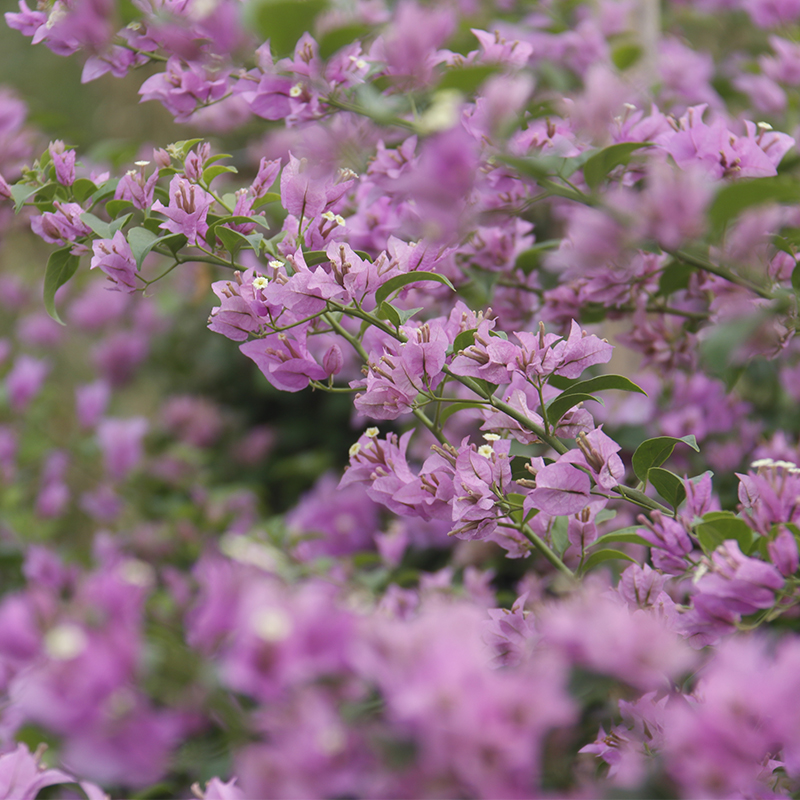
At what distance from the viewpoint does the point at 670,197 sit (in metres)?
0.47

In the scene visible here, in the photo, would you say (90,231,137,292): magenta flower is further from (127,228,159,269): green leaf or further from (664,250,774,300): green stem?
(664,250,774,300): green stem

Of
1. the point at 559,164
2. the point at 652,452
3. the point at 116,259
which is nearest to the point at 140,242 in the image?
the point at 116,259

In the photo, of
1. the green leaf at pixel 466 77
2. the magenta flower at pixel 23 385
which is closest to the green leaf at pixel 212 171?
the green leaf at pixel 466 77

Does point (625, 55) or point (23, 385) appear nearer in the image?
point (625, 55)

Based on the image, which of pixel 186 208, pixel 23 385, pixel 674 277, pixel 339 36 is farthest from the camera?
pixel 23 385

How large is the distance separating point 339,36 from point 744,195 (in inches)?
11.9

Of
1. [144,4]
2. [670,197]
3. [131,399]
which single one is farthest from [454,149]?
[131,399]

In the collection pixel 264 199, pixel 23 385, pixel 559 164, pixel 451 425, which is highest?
pixel 559 164

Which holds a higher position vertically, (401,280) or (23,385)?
(401,280)

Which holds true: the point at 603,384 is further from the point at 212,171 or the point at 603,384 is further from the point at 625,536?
the point at 212,171

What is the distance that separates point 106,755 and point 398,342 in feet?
1.41

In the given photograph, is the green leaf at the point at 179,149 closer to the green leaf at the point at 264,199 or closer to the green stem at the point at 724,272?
the green leaf at the point at 264,199

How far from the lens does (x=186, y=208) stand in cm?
68

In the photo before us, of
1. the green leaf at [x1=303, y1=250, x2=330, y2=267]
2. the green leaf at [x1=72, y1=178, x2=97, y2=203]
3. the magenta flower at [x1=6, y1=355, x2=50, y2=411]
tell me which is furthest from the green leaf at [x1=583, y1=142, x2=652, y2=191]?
the magenta flower at [x1=6, y1=355, x2=50, y2=411]
